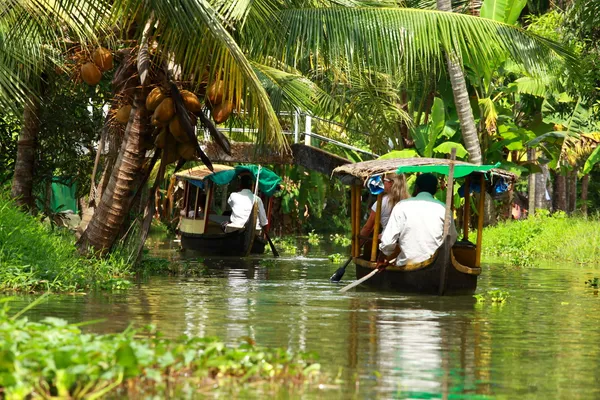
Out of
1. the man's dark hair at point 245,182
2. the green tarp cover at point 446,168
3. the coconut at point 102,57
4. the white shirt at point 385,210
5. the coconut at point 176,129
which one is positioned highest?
the coconut at point 102,57

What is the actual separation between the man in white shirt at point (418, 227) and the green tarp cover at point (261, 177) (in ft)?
34.3

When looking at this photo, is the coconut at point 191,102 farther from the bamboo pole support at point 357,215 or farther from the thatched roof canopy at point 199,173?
the thatched roof canopy at point 199,173

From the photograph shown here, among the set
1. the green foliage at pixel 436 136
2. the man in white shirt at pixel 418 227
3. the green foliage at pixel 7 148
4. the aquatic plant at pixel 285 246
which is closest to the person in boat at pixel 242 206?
the aquatic plant at pixel 285 246

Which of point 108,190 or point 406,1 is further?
point 406,1

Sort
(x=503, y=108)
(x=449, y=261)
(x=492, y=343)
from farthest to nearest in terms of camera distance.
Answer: (x=503, y=108) → (x=449, y=261) → (x=492, y=343)

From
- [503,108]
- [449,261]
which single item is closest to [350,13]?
[449,261]

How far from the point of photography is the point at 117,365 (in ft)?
20.9

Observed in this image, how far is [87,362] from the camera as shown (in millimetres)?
6312

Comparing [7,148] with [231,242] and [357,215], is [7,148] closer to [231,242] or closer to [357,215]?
[231,242]

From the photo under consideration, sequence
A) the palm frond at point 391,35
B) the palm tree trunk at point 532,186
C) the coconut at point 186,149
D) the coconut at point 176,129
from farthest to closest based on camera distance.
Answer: the palm tree trunk at point 532,186, the coconut at point 186,149, the palm frond at point 391,35, the coconut at point 176,129

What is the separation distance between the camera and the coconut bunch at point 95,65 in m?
14.8

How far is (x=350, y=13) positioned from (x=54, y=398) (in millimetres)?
10225

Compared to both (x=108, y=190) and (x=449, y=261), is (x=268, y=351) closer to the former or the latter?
(x=449, y=261)

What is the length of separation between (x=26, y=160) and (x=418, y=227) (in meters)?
6.68
